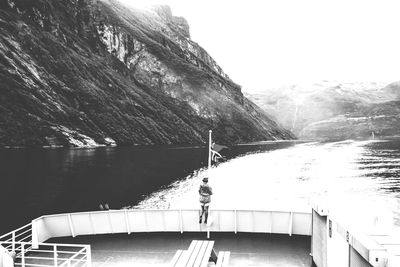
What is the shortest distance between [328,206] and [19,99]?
157 metres

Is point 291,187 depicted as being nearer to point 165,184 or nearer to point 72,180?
point 165,184

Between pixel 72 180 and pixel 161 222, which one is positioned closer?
pixel 161 222

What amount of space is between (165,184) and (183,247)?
67.0 metres

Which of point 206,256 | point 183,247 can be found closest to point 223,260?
point 206,256

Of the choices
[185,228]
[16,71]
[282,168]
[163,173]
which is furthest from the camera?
[16,71]

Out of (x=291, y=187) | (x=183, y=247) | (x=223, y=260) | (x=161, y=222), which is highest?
(x=223, y=260)

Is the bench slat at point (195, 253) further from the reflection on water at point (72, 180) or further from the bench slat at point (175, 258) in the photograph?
the reflection on water at point (72, 180)

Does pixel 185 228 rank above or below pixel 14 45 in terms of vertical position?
below

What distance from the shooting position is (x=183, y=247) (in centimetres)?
1539

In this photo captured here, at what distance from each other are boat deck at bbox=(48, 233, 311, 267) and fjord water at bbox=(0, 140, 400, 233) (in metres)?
32.5

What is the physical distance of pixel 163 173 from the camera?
96.7 m

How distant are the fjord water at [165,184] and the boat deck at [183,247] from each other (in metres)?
32.5

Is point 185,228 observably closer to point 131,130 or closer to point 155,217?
point 155,217

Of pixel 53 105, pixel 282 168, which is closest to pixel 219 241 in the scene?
pixel 282 168
